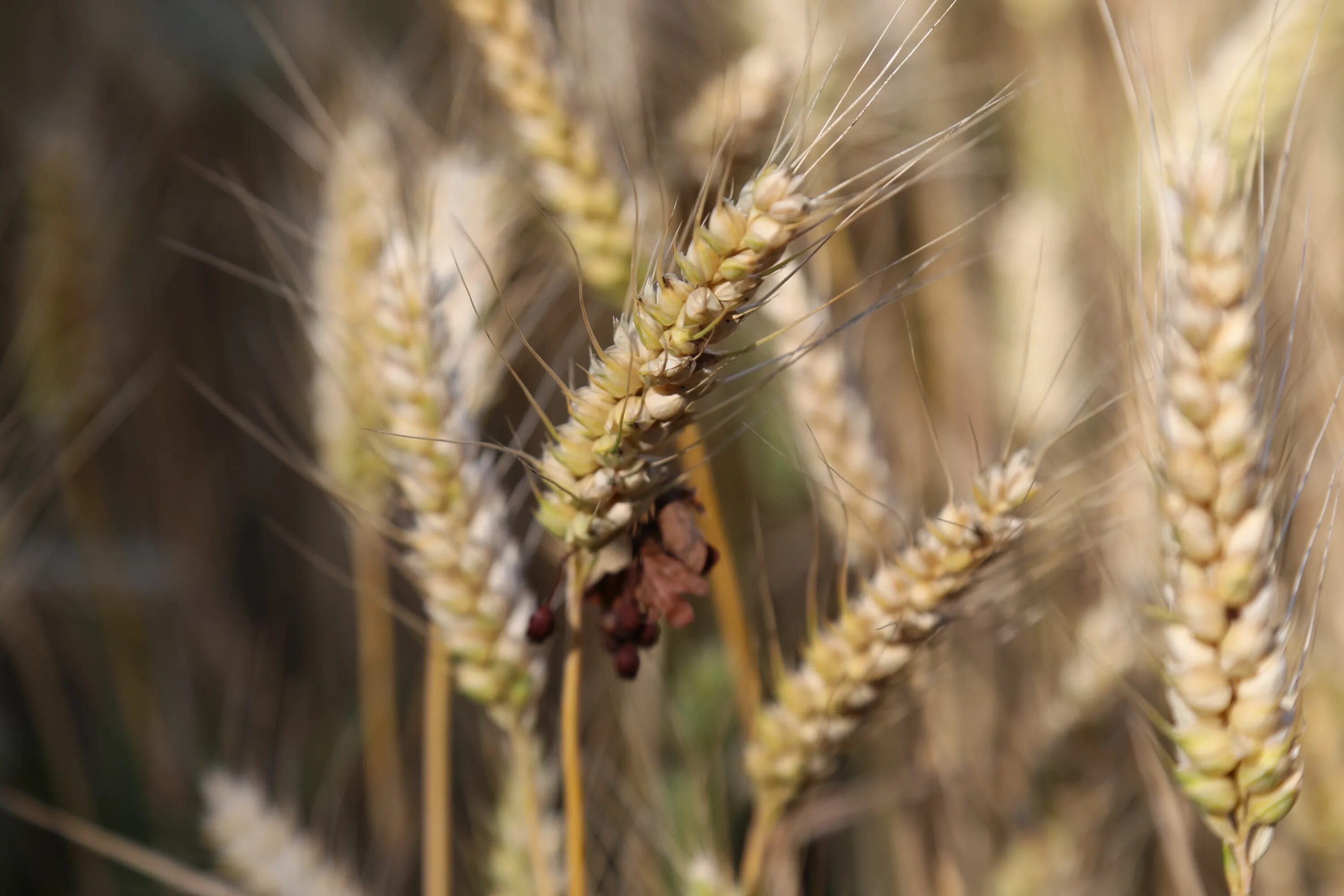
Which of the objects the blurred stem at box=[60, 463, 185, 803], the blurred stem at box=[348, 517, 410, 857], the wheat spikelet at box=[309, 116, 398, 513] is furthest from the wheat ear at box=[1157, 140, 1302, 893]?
the blurred stem at box=[60, 463, 185, 803]

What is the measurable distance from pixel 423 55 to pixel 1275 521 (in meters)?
1.39

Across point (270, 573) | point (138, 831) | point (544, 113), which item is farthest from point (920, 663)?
point (270, 573)

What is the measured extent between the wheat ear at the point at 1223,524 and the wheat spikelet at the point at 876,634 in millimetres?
87

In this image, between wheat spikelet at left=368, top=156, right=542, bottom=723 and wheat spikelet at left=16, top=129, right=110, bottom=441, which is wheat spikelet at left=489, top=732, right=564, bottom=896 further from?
wheat spikelet at left=16, top=129, right=110, bottom=441

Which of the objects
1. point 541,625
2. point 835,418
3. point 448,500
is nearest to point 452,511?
point 448,500

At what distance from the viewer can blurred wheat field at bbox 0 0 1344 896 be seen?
1.79ft

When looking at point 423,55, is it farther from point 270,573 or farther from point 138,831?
point 138,831

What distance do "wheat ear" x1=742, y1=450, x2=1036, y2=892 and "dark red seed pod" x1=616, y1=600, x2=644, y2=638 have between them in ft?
0.46

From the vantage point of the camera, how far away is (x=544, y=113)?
0.79 meters

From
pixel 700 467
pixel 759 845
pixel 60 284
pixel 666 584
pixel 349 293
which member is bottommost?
pixel 759 845

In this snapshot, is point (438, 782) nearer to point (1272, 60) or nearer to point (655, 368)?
point (655, 368)

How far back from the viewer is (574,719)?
597 mm

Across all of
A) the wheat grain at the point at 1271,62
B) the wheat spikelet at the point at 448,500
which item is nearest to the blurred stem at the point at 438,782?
the wheat spikelet at the point at 448,500

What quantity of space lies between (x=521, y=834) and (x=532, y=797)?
8.1 inches
